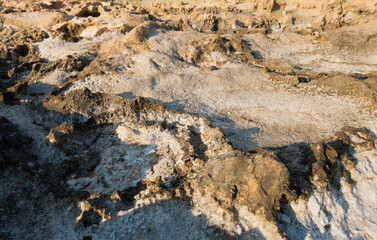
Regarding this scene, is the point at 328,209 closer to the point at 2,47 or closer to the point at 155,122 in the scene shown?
the point at 155,122

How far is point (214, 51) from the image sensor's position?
11133 millimetres

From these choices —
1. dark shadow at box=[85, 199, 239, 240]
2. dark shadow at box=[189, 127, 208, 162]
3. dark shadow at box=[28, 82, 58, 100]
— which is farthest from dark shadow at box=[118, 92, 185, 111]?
dark shadow at box=[85, 199, 239, 240]

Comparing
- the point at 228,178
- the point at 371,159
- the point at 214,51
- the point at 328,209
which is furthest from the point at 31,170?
the point at 214,51

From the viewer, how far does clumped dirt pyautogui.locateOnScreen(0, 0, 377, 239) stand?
4367mm

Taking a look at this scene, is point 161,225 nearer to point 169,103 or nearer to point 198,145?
point 198,145

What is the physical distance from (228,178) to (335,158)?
291cm

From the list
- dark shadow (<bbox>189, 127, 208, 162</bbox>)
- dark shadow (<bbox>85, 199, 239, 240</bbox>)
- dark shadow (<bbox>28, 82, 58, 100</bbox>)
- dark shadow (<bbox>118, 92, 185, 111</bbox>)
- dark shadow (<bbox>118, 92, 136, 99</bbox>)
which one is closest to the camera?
dark shadow (<bbox>85, 199, 239, 240</bbox>)

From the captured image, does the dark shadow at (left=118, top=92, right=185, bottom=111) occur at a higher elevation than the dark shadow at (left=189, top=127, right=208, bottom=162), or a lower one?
lower

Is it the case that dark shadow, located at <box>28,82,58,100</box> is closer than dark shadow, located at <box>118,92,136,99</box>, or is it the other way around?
dark shadow, located at <box>118,92,136,99</box>

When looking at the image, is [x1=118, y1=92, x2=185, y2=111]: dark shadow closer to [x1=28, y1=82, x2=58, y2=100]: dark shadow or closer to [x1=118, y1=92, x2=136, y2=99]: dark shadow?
[x1=118, y1=92, x2=136, y2=99]: dark shadow

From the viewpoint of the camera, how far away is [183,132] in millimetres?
6445

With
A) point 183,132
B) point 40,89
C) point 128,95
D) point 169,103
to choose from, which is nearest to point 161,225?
point 183,132

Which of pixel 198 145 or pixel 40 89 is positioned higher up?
pixel 198 145

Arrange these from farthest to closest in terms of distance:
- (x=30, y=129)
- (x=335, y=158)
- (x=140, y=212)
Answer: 1. (x=30, y=129)
2. (x=335, y=158)
3. (x=140, y=212)
